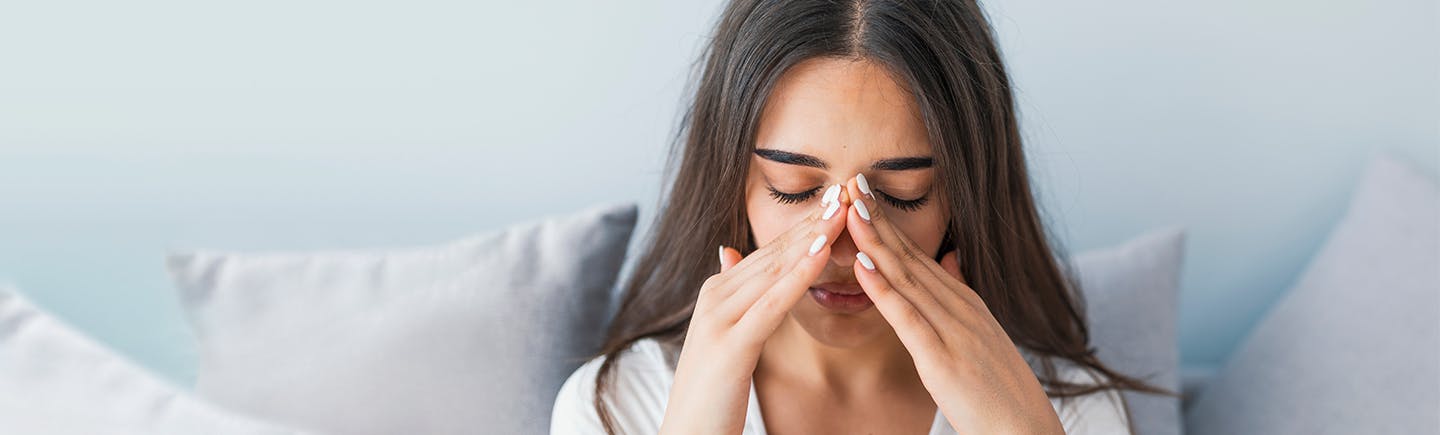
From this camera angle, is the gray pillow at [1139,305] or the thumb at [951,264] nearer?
the thumb at [951,264]

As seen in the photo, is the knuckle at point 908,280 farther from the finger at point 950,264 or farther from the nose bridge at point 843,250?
the finger at point 950,264

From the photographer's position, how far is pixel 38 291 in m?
1.53

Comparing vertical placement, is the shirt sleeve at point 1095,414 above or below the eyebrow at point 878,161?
below

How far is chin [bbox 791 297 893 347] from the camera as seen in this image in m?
1.13

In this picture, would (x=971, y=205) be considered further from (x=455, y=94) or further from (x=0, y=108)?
(x=0, y=108)

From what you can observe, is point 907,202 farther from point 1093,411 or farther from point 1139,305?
point 1139,305

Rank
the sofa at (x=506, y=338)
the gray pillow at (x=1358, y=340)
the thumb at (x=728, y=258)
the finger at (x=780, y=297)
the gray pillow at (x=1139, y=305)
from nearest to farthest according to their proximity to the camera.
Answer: the finger at (x=780, y=297), the thumb at (x=728, y=258), the sofa at (x=506, y=338), the gray pillow at (x=1358, y=340), the gray pillow at (x=1139, y=305)

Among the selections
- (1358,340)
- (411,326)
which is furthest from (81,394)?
(1358,340)

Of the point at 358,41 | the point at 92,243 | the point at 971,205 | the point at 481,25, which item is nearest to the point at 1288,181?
the point at 971,205

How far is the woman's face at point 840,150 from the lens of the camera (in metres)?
1.02

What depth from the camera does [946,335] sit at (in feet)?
3.40

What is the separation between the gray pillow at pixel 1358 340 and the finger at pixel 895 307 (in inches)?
22.6

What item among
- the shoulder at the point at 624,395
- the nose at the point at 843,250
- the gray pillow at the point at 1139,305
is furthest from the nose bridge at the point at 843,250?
the gray pillow at the point at 1139,305

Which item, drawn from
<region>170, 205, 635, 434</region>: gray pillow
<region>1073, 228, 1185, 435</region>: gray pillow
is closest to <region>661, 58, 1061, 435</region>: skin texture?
<region>170, 205, 635, 434</region>: gray pillow
